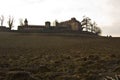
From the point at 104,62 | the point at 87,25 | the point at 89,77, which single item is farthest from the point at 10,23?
the point at 89,77

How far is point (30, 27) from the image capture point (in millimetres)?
88062

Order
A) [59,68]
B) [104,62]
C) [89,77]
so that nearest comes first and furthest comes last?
[89,77] → [59,68] → [104,62]

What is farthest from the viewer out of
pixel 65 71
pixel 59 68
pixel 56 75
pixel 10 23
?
pixel 10 23

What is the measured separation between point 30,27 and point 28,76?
7267 cm

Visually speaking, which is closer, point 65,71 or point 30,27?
point 65,71

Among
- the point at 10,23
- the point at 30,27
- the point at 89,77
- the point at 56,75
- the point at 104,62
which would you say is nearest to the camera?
the point at 89,77

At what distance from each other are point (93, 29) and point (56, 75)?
90.7 metres

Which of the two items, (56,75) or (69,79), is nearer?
(69,79)

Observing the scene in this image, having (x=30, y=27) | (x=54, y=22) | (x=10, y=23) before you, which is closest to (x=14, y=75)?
(x=30, y=27)

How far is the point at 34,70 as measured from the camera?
1919cm

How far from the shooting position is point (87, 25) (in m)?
105

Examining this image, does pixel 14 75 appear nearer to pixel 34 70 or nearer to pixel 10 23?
pixel 34 70

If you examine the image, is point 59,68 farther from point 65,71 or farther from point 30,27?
point 30,27

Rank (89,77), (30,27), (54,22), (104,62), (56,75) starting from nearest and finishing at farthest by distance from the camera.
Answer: (89,77) → (56,75) → (104,62) → (30,27) → (54,22)
